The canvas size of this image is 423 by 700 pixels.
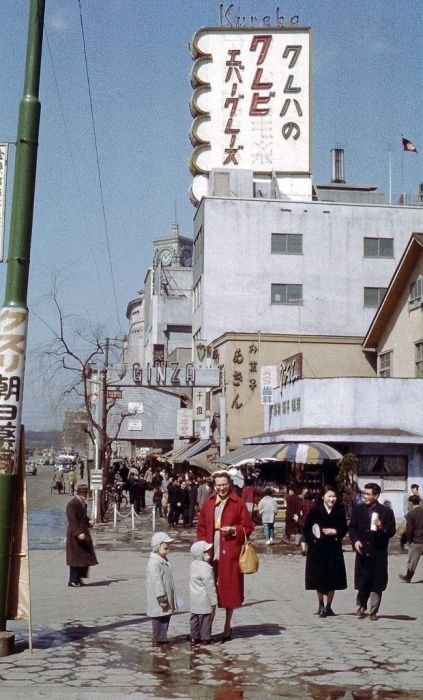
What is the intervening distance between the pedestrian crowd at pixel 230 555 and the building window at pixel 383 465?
1711 centimetres

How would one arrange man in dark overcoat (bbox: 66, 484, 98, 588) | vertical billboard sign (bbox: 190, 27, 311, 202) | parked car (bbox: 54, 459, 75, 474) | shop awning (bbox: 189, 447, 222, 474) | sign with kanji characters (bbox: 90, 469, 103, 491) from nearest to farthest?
man in dark overcoat (bbox: 66, 484, 98, 588) → sign with kanji characters (bbox: 90, 469, 103, 491) → shop awning (bbox: 189, 447, 222, 474) → vertical billboard sign (bbox: 190, 27, 311, 202) → parked car (bbox: 54, 459, 75, 474)

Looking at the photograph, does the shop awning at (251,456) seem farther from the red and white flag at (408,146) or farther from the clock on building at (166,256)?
the clock on building at (166,256)

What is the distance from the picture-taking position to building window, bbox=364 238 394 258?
51759 millimetres

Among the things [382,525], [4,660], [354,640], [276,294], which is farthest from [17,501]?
[276,294]

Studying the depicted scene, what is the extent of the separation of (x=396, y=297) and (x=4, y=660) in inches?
1166

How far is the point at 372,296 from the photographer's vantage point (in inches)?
2028

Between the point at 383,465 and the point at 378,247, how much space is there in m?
22.8

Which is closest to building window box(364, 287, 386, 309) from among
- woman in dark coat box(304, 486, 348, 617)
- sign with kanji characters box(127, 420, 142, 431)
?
sign with kanji characters box(127, 420, 142, 431)

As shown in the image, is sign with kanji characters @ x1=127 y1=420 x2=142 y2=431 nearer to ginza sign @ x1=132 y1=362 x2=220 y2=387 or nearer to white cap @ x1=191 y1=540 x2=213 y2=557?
ginza sign @ x1=132 y1=362 x2=220 y2=387

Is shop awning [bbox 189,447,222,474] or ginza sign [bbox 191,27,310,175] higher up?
ginza sign [bbox 191,27,310,175]

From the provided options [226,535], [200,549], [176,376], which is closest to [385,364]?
[176,376]

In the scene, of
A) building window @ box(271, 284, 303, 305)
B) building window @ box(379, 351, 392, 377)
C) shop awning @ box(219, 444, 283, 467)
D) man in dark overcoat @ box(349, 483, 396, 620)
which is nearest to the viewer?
man in dark overcoat @ box(349, 483, 396, 620)

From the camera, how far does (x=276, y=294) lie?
51156mm

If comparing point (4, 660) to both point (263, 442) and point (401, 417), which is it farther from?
point (263, 442)
